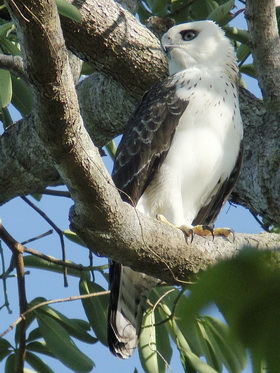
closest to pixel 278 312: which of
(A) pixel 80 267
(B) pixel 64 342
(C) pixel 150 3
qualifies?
(B) pixel 64 342

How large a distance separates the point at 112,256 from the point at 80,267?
3.98 feet

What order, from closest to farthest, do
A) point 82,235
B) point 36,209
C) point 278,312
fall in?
point 278,312 → point 82,235 → point 36,209

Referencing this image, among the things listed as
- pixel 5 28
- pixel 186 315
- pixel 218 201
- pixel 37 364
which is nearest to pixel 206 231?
pixel 218 201

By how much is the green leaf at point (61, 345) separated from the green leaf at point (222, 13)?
8.01 ft

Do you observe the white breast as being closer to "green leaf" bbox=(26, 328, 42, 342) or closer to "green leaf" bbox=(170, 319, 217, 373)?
"green leaf" bbox=(26, 328, 42, 342)

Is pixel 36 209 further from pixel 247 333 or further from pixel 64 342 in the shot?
pixel 247 333

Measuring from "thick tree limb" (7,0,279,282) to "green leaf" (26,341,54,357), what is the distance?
3.11 ft

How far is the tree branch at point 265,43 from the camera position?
11.4 feet

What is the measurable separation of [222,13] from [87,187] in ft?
8.68

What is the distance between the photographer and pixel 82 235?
2.43 meters

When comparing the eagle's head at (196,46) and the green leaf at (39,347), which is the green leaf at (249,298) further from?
the eagle's head at (196,46)

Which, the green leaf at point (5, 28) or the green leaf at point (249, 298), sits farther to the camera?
the green leaf at point (5, 28)

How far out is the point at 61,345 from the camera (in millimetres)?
3217

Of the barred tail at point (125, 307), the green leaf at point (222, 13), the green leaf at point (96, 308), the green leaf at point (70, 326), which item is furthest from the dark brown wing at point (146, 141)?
the green leaf at point (70, 326)
